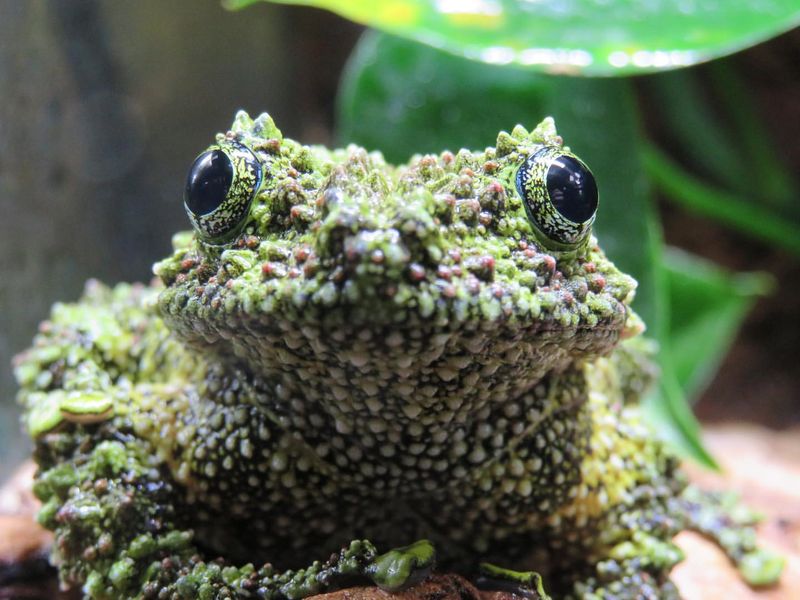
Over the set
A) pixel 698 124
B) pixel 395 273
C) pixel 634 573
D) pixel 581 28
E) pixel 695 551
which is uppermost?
pixel 698 124

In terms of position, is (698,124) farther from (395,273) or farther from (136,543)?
(136,543)

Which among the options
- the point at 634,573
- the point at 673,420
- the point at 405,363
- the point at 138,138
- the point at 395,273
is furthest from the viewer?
the point at 138,138

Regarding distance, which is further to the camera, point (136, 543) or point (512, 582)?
point (136, 543)

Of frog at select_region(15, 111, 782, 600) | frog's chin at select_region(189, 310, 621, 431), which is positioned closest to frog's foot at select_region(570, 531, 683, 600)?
frog at select_region(15, 111, 782, 600)

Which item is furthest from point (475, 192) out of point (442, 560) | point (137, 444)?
point (137, 444)

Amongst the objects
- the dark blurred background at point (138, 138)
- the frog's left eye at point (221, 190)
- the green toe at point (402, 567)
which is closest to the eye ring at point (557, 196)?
the frog's left eye at point (221, 190)

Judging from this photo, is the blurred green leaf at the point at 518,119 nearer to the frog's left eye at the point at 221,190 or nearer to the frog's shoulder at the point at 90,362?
the frog's shoulder at the point at 90,362

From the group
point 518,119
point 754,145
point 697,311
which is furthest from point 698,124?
point 518,119

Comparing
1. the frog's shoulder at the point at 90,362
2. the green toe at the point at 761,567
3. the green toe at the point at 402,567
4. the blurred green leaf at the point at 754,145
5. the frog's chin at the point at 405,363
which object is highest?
the blurred green leaf at the point at 754,145
